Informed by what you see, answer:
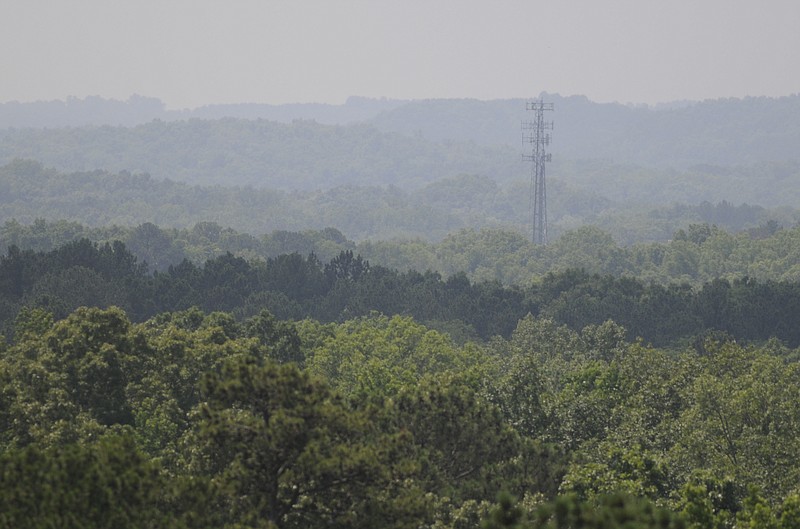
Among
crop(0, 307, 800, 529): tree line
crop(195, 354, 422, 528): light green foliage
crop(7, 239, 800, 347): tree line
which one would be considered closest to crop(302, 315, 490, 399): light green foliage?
crop(0, 307, 800, 529): tree line

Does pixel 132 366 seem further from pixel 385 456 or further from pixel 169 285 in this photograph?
pixel 169 285

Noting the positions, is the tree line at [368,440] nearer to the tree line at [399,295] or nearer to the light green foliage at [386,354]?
the light green foliage at [386,354]

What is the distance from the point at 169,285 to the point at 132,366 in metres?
48.5

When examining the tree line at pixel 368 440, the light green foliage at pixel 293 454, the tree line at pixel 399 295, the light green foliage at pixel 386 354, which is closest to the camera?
the tree line at pixel 368 440

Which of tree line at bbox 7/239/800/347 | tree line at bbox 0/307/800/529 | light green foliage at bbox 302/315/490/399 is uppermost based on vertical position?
tree line at bbox 0/307/800/529

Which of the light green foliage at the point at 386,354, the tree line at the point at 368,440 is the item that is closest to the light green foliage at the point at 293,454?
the tree line at the point at 368,440

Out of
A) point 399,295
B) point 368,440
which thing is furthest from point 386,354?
point 399,295

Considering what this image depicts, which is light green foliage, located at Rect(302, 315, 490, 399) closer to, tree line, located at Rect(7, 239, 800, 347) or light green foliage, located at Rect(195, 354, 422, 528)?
tree line, located at Rect(7, 239, 800, 347)

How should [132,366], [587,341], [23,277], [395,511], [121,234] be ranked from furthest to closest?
[121,234], [23,277], [587,341], [132,366], [395,511]

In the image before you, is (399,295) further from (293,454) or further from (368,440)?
(293,454)

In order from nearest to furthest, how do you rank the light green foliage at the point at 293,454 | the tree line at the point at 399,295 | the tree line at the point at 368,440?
the tree line at the point at 368,440, the light green foliage at the point at 293,454, the tree line at the point at 399,295

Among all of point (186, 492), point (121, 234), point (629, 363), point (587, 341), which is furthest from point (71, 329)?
point (121, 234)

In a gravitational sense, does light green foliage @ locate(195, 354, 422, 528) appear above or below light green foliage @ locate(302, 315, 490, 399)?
above

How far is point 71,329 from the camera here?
4016 cm
